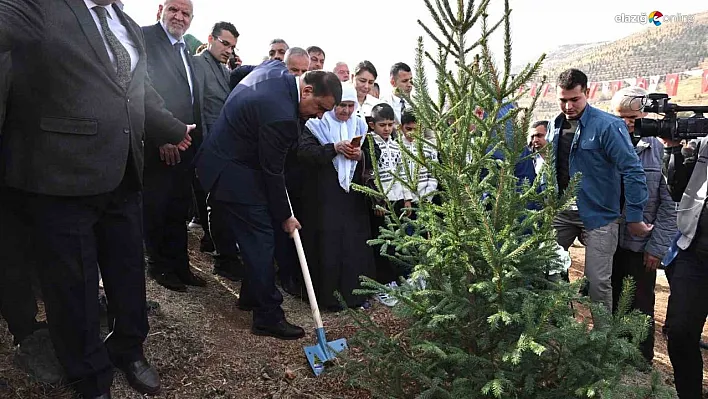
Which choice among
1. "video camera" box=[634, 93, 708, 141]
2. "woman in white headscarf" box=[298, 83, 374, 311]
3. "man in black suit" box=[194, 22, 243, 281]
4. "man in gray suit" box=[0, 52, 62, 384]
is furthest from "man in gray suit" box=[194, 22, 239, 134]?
"video camera" box=[634, 93, 708, 141]

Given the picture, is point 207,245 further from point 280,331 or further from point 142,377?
point 142,377

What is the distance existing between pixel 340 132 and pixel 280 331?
5.51 ft

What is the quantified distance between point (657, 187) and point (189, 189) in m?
3.54

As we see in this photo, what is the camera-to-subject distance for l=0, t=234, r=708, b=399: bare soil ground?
2668 mm

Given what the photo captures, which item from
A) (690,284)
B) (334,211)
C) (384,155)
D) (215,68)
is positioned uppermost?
(215,68)

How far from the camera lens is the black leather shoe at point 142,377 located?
103 inches

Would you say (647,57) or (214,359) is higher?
(647,57)

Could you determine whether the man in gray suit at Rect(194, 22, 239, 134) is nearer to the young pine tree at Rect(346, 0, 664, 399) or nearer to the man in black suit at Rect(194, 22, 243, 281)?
the man in black suit at Rect(194, 22, 243, 281)

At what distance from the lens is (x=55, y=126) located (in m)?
2.12

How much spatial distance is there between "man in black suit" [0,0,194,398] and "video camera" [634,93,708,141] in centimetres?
323

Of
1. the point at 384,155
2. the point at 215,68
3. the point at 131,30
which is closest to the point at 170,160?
the point at 215,68

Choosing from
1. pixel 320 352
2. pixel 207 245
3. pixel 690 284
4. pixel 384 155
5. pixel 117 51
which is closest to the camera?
pixel 117 51

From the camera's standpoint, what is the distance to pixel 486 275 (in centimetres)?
225

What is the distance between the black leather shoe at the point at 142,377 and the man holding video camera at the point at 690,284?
277 centimetres
